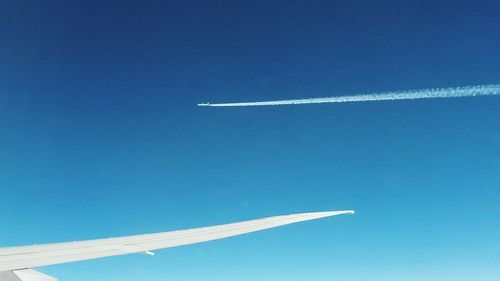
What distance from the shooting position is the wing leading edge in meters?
10.8

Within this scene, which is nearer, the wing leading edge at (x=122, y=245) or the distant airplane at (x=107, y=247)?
the distant airplane at (x=107, y=247)

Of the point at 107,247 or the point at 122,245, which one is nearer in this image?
the point at 107,247

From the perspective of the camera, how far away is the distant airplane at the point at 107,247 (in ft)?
34.7

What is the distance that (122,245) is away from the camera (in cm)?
1260

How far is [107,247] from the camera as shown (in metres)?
12.4

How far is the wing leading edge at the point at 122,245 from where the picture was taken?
1082 centimetres

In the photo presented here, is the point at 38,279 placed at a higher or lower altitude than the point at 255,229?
lower

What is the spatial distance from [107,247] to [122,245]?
39 centimetres

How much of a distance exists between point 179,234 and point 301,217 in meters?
4.29

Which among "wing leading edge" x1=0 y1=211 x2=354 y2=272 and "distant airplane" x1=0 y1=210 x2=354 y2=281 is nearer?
"distant airplane" x1=0 y1=210 x2=354 y2=281

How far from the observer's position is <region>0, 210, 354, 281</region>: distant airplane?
10.6m

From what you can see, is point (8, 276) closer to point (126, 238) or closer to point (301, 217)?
point (126, 238)

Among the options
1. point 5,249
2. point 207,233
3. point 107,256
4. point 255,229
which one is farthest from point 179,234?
point 5,249

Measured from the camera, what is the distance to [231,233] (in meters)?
14.7
